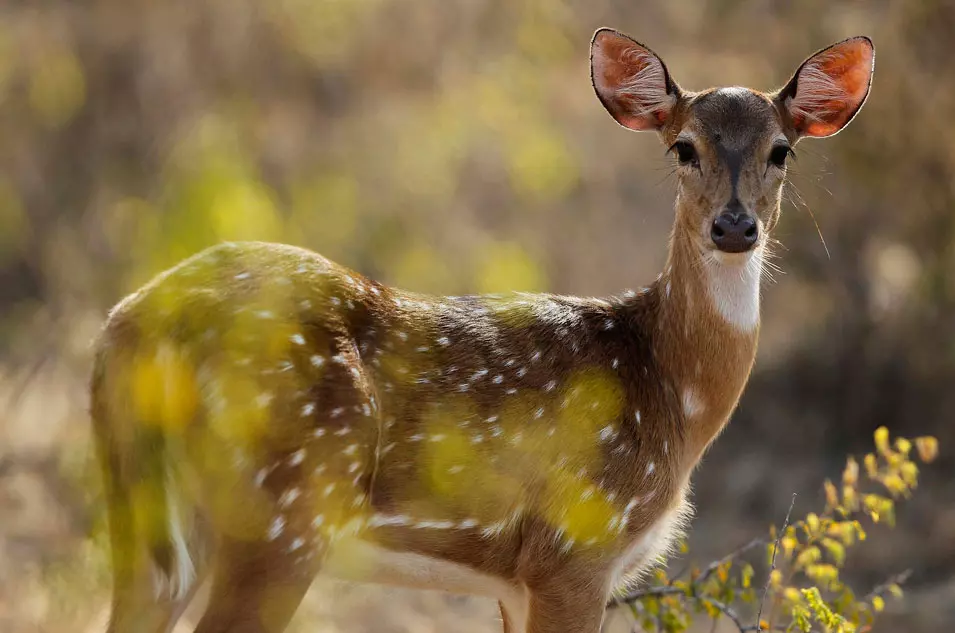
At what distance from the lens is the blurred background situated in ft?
31.3

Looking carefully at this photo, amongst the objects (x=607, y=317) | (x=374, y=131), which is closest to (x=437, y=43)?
(x=374, y=131)

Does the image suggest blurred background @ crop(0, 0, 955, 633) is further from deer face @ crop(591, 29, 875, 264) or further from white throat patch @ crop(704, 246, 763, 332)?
white throat patch @ crop(704, 246, 763, 332)

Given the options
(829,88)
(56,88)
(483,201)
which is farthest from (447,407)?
(483,201)

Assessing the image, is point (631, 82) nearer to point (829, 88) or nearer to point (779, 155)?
point (779, 155)

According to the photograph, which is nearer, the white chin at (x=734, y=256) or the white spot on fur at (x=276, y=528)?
the white spot on fur at (x=276, y=528)

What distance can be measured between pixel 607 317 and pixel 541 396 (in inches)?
28.4

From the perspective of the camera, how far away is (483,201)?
1395 centimetres

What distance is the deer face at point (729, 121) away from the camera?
5672 millimetres

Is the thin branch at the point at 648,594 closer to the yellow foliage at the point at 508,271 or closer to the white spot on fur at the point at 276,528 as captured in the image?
the white spot on fur at the point at 276,528

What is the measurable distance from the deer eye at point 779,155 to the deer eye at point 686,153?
0.33m

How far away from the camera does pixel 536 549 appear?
5.29 m

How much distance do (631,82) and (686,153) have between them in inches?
20.5

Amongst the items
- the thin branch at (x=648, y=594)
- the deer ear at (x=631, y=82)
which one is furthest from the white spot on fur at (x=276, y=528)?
the deer ear at (x=631, y=82)

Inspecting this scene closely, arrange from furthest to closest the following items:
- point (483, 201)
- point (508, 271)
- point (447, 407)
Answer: point (483, 201)
point (447, 407)
point (508, 271)
